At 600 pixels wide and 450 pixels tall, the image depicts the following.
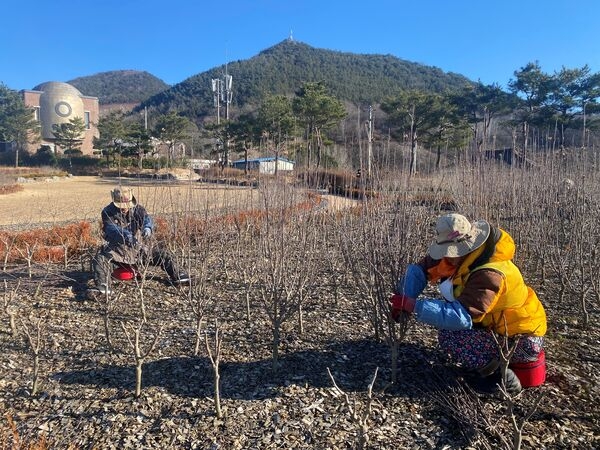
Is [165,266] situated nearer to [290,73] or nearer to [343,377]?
[343,377]

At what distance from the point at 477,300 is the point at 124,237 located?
3.42 meters

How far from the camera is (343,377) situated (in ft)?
9.59

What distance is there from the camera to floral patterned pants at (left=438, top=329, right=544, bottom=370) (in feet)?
8.43

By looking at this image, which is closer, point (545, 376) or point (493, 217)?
point (545, 376)

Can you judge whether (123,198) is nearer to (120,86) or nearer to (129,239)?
(129,239)

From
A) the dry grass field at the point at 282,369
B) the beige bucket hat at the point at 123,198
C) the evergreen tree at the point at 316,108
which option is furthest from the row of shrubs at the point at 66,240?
the evergreen tree at the point at 316,108

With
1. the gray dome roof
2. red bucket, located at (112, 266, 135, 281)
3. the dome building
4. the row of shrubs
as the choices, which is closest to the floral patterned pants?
the row of shrubs

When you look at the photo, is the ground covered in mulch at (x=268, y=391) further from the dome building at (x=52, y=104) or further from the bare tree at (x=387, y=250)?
the dome building at (x=52, y=104)

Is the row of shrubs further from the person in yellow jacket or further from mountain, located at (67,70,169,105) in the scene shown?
mountain, located at (67,70,169,105)

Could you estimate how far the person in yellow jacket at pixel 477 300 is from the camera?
95.2 inches

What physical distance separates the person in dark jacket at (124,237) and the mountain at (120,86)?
122406 millimetres

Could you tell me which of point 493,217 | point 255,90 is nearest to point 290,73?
point 255,90

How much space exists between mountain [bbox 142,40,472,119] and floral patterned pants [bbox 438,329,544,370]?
77.0 m

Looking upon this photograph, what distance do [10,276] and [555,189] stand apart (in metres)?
6.68
